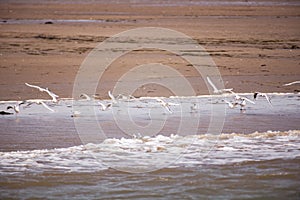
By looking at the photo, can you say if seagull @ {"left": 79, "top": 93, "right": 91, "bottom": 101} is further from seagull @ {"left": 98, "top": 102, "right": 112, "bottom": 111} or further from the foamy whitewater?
the foamy whitewater

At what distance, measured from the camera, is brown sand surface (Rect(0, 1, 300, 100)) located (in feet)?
43.9

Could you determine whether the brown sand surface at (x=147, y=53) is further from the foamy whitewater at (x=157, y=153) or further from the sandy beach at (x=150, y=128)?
the foamy whitewater at (x=157, y=153)

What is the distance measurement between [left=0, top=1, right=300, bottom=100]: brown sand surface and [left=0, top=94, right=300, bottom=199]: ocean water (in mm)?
Answer: 2270

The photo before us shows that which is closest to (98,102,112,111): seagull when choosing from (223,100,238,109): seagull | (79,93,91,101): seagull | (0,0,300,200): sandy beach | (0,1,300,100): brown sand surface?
(0,0,300,200): sandy beach

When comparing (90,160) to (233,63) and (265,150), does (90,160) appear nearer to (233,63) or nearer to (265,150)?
(265,150)

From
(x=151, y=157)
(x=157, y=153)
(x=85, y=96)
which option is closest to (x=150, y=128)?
(x=157, y=153)

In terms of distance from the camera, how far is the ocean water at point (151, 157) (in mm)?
6836

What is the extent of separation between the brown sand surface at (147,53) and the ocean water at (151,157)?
227 centimetres

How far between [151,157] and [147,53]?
10052 mm

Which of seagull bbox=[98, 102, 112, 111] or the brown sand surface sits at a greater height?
the brown sand surface

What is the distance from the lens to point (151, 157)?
7.88 m

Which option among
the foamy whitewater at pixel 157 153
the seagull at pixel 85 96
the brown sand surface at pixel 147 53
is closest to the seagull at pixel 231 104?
the foamy whitewater at pixel 157 153

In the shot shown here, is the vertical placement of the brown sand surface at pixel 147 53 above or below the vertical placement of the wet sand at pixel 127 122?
above

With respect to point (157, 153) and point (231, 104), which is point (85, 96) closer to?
point (231, 104)
